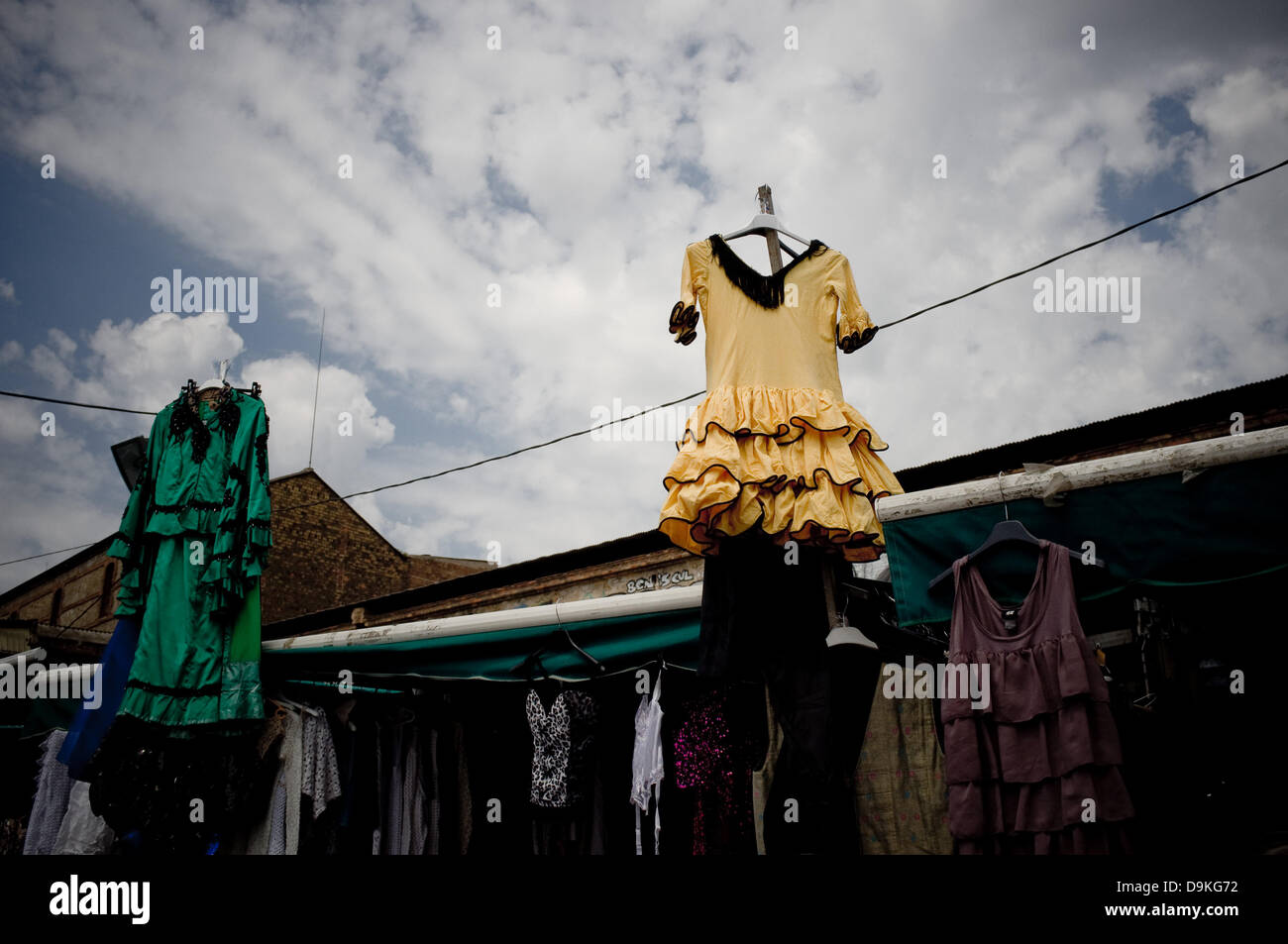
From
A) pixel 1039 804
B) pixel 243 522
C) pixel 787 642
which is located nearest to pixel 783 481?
pixel 787 642

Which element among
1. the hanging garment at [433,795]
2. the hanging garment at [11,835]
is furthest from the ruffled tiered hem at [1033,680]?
the hanging garment at [11,835]

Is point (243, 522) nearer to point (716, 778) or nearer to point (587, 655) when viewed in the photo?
point (587, 655)

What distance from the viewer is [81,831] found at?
16.7 ft

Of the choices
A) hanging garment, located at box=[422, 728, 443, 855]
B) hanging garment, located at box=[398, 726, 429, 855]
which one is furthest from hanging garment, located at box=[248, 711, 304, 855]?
hanging garment, located at box=[422, 728, 443, 855]

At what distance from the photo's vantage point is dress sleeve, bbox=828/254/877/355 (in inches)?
138

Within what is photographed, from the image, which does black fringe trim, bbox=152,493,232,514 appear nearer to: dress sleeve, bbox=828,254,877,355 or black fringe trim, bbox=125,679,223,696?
black fringe trim, bbox=125,679,223,696

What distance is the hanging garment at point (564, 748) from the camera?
428cm

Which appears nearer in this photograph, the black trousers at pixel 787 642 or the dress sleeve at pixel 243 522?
the black trousers at pixel 787 642

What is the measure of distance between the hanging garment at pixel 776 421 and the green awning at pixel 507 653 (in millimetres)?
881

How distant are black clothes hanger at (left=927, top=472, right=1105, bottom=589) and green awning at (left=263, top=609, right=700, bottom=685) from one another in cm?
134

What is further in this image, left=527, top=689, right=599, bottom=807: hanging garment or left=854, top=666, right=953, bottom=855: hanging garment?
left=527, top=689, right=599, bottom=807: hanging garment

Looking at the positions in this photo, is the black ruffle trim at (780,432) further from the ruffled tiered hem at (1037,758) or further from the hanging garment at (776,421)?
the ruffled tiered hem at (1037,758)

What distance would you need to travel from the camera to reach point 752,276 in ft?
11.6
